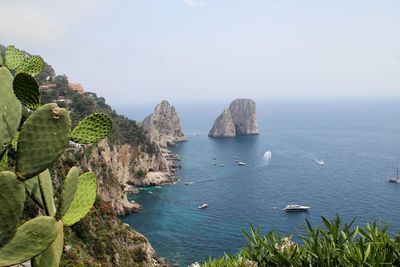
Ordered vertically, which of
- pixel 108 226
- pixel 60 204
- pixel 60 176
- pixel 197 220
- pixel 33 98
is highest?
pixel 33 98

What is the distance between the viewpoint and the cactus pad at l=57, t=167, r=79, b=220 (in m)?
2.92

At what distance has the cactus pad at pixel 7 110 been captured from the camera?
255 cm

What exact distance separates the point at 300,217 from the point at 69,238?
91.1ft

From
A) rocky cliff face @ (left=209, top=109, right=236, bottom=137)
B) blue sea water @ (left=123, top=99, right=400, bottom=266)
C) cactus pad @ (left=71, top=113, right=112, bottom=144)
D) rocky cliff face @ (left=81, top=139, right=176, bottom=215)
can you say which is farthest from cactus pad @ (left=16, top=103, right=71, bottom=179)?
rocky cliff face @ (left=209, top=109, right=236, bottom=137)

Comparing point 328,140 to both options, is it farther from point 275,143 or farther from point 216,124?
point 216,124

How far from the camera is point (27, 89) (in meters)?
2.57

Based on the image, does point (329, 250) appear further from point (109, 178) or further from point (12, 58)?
point (109, 178)

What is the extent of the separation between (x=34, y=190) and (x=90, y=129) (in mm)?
602

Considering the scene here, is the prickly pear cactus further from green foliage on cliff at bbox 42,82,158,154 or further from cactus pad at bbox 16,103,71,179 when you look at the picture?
green foliage on cliff at bbox 42,82,158,154

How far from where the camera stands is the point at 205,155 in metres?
83.9

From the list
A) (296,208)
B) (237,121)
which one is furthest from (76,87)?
(237,121)

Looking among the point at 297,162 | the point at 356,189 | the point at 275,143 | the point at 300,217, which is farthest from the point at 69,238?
the point at 275,143

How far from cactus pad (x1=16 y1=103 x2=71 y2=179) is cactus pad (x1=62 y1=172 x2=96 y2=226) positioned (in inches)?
28.2

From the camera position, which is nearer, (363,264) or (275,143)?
(363,264)
